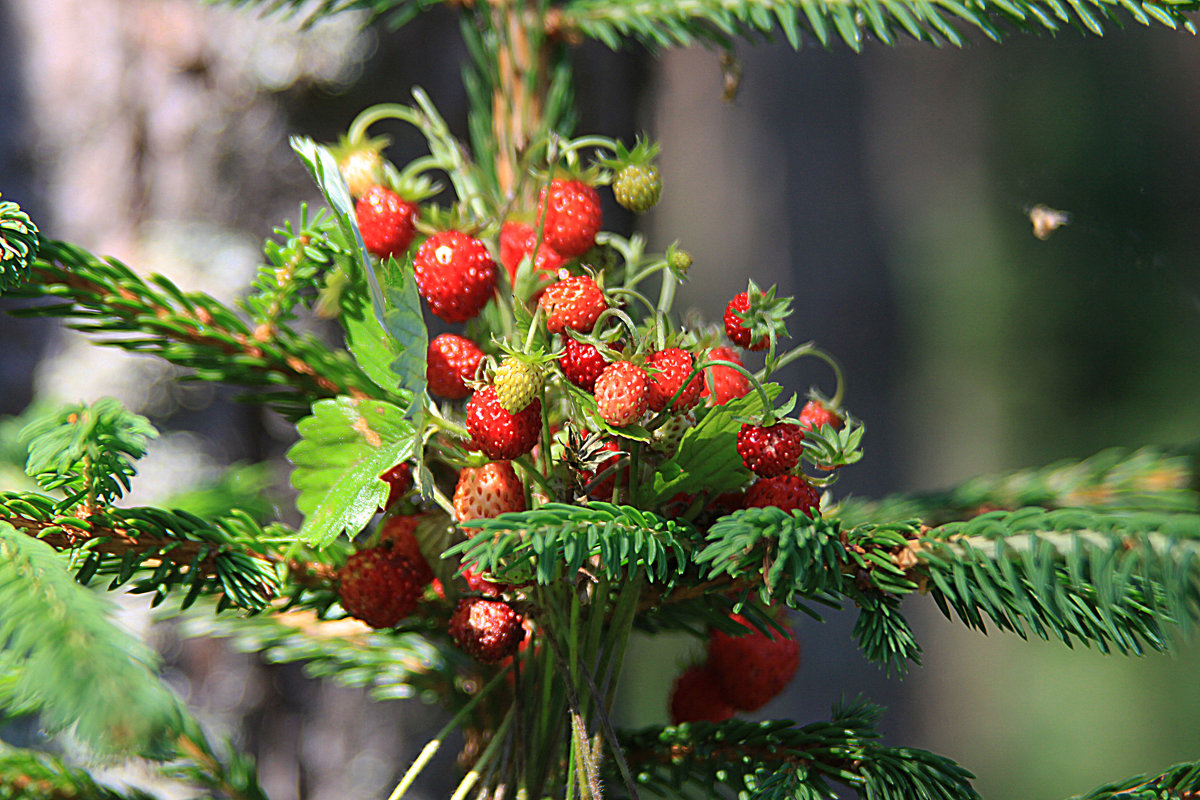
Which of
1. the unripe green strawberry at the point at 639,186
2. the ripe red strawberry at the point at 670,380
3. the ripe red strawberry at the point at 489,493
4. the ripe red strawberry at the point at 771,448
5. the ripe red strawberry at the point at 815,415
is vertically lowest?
the ripe red strawberry at the point at 489,493

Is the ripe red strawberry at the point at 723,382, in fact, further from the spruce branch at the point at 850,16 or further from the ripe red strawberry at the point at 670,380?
the spruce branch at the point at 850,16

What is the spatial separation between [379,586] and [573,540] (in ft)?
0.38

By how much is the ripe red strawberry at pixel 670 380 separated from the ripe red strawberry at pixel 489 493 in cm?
7

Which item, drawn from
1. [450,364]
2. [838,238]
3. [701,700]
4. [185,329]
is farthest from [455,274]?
[838,238]

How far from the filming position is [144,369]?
660 millimetres

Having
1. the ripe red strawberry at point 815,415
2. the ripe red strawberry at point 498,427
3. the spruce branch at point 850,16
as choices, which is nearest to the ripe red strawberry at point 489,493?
the ripe red strawberry at point 498,427

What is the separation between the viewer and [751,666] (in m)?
0.39

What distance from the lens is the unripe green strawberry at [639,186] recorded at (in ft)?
1.13

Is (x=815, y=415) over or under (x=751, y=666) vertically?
over

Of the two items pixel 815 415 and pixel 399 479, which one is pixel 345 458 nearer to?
pixel 399 479

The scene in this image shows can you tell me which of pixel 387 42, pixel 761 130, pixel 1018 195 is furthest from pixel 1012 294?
pixel 387 42

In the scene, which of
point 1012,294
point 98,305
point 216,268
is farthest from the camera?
point 1012,294

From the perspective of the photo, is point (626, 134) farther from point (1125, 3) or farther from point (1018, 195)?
point (1018, 195)

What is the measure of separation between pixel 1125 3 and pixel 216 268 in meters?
0.62
